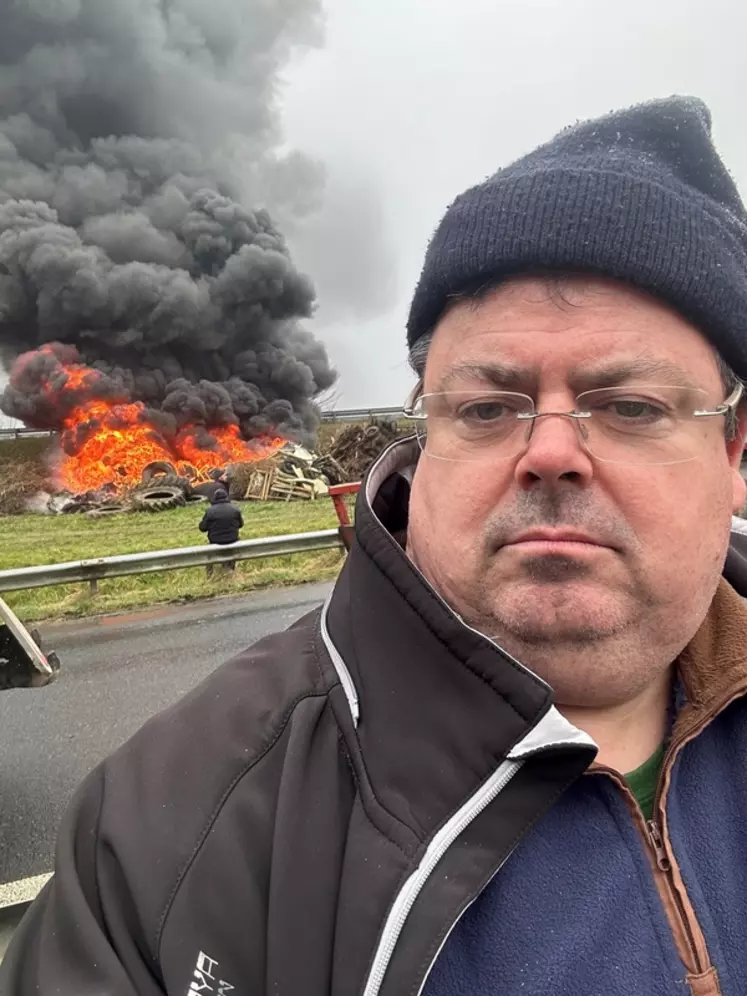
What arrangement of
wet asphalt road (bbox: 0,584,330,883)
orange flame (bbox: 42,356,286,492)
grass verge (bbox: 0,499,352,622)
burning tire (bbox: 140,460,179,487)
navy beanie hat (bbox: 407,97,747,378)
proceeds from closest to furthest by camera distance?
navy beanie hat (bbox: 407,97,747,378) → wet asphalt road (bbox: 0,584,330,883) → grass verge (bbox: 0,499,352,622) → burning tire (bbox: 140,460,179,487) → orange flame (bbox: 42,356,286,492)

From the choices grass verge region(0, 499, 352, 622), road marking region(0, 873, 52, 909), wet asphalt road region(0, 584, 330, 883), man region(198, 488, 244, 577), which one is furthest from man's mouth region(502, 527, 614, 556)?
man region(198, 488, 244, 577)

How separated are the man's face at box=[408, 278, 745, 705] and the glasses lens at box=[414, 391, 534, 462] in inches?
0.7

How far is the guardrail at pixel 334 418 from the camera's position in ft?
101

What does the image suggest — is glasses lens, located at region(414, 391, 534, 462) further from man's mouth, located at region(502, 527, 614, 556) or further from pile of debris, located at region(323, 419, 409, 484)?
pile of debris, located at region(323, 419, 409, 484)

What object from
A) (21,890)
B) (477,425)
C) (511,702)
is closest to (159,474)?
(21,890)

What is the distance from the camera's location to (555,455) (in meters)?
1.27

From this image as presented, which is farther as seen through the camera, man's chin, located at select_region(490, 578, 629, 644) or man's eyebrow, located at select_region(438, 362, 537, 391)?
man's eyebrow, located at select_region(438, 362, 537, 391)

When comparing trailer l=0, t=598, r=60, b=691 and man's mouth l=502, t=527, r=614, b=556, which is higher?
man's mouth l=502, t=527, r=614, b=556

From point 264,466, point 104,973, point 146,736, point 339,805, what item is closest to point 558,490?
point 339,805

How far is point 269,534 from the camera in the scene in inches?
456

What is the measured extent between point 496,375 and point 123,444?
27.8 meters

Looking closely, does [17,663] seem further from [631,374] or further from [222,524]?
[222,524]

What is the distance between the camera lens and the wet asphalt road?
3414mm

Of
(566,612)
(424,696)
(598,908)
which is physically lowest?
(598,908)
